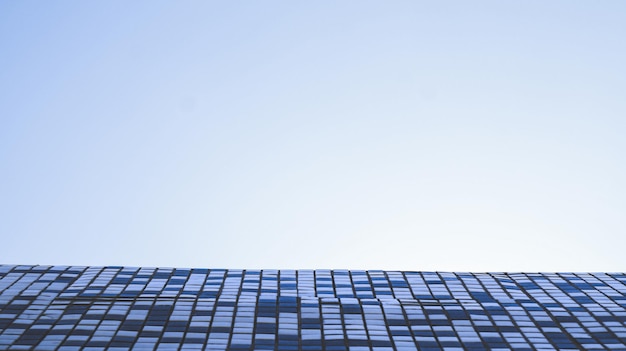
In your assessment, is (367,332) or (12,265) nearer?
(367,332)

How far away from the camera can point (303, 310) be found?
60.7 meters

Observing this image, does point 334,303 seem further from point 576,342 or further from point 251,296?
point 576,342

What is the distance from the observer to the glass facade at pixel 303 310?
180 ft

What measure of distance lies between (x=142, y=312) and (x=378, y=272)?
2540 cm

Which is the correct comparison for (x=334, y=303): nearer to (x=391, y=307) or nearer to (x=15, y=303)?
(x=391, y=307)

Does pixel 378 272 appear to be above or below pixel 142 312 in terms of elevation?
below

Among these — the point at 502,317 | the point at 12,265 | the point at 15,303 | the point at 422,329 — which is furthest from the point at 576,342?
the point at 12,265

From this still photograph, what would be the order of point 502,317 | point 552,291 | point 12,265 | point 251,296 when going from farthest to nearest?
point 12,265, point 552,291, point 251,296, point 502,317

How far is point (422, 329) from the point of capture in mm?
57812

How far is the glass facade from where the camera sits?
5475 centimetres

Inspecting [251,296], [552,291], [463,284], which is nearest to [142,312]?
[251,296]

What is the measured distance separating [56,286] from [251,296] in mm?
16071

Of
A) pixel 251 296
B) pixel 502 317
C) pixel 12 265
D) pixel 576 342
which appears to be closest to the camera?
pixel 576 342

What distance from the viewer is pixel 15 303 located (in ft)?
205
